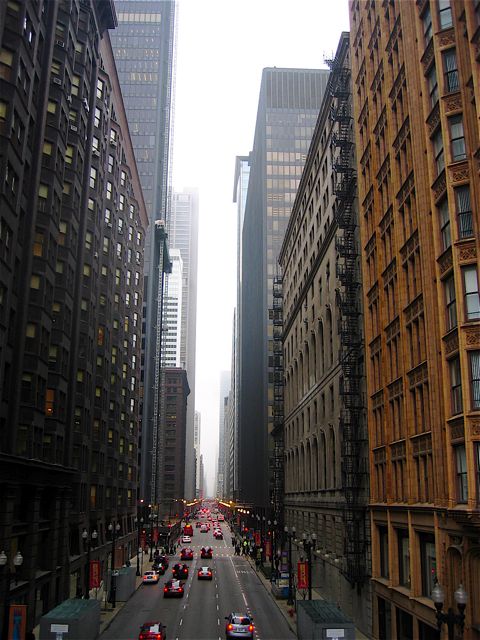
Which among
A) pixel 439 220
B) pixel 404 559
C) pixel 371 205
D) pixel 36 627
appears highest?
pixel 371 205

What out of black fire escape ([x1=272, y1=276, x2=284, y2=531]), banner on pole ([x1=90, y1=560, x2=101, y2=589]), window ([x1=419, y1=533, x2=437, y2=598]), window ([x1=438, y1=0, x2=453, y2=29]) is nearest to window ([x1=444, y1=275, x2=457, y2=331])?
window ([x1=419, y1=533, x2=437, y2=598])

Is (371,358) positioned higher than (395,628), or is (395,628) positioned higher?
(371,358)

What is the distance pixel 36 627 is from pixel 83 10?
155 ft

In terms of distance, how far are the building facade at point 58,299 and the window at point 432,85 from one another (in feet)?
69.2

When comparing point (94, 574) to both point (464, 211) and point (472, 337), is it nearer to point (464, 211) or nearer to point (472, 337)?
point (472, 337)

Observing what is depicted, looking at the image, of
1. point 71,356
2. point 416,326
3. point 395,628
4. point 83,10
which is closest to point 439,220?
point 416,326

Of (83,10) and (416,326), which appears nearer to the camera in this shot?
(416,326)

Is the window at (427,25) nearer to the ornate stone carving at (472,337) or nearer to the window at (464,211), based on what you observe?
the window at (464,211)

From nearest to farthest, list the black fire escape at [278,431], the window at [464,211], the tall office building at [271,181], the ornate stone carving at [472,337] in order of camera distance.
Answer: the ornate stone carving at [472,337]
the window at [464,211]
the black fire escape at [278,431]
the tall office building at [271,181]

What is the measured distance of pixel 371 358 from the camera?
39.8 meters

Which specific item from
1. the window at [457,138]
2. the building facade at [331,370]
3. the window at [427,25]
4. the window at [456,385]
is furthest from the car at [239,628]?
the window at [427,25]

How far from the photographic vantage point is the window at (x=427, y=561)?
28.7 metres

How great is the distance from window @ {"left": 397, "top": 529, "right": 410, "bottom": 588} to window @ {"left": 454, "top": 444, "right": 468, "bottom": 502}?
7.87 metres

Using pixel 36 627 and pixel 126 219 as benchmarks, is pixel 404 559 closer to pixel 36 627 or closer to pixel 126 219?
pixel 36 627
